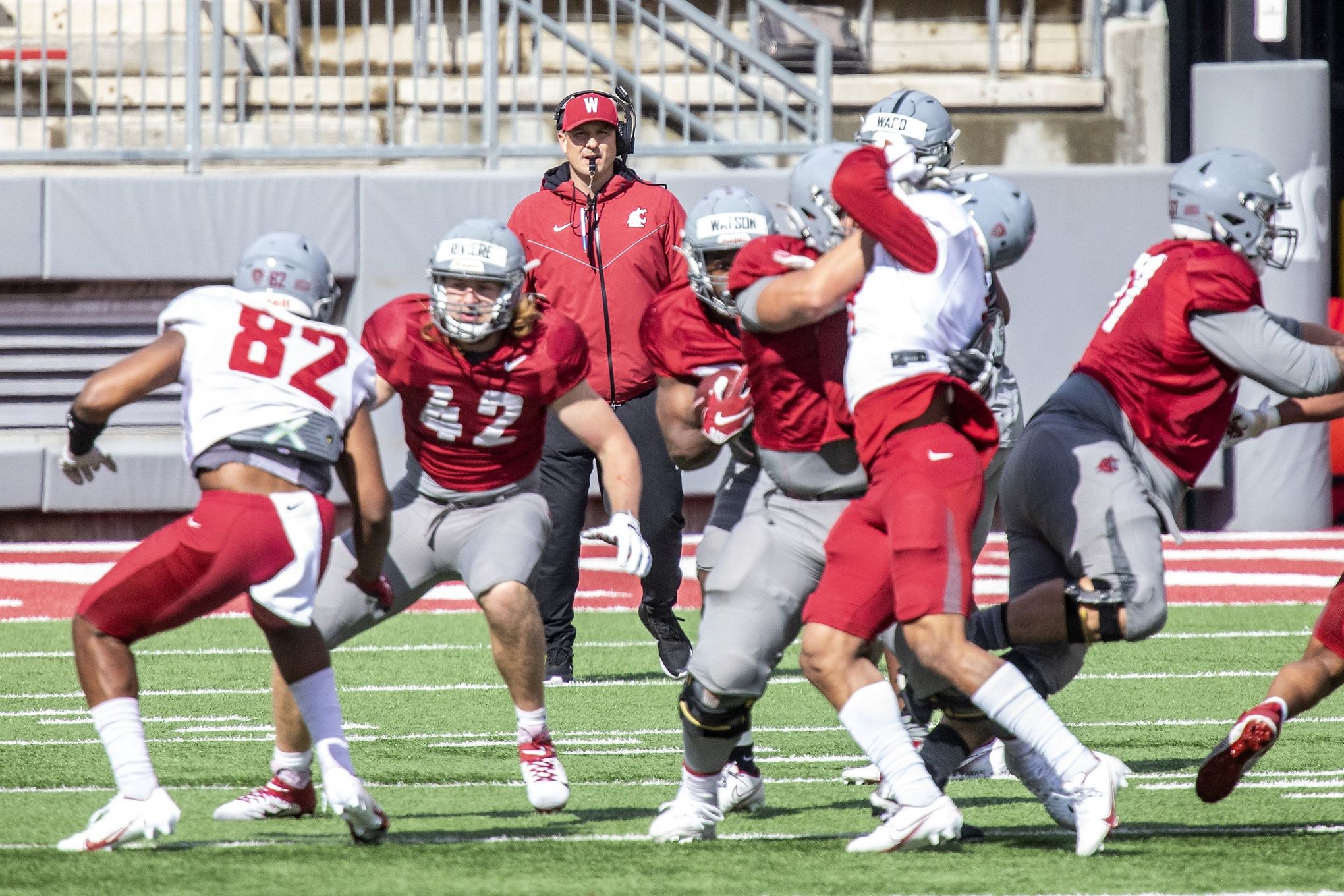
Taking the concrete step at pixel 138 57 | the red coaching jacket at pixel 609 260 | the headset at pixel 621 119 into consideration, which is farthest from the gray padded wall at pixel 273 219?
the red coaching jacket at pixel 609 260

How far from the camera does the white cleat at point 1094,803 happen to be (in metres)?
4.02

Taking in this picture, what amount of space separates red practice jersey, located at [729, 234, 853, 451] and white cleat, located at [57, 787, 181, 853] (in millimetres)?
1516

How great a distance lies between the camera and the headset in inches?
273

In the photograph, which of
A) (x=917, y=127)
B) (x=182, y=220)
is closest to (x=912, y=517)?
(x=917, y=127)

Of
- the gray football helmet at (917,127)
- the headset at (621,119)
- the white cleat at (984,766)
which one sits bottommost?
the white cleat at (984,766)

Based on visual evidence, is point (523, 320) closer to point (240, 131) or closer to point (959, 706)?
point (959, 706)

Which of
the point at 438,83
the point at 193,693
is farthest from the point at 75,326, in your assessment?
the point at 193,693

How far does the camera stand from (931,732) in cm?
458

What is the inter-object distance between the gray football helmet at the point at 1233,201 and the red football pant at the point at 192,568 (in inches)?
90.8

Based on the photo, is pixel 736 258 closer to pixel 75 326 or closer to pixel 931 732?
pixel 931 732

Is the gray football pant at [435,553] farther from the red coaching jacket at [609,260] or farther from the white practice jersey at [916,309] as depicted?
the red coaching jacket at [609,260]

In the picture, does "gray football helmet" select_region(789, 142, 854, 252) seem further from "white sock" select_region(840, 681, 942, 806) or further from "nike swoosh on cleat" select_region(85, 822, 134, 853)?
"nike swoosh on cleat" select_region(85, 822, 134, 853)

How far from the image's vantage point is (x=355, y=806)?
4.11 m

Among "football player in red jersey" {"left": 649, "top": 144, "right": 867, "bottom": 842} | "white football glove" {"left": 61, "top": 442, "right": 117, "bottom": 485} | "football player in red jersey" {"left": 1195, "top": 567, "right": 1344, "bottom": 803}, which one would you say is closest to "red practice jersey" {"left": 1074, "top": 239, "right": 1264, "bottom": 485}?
"football player in red jersey" {"left": 1195, "top": 567, "right": 1344, "bottom": 803}
